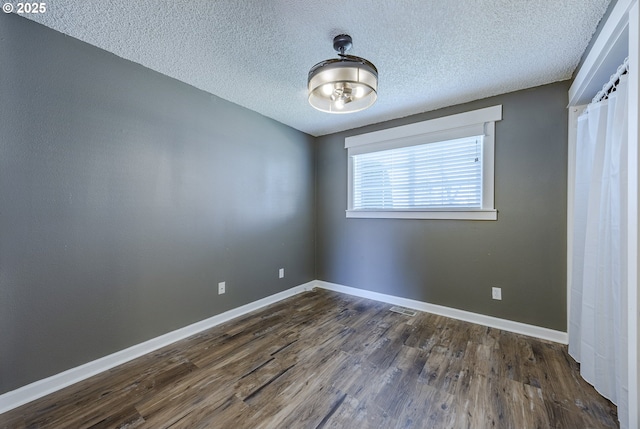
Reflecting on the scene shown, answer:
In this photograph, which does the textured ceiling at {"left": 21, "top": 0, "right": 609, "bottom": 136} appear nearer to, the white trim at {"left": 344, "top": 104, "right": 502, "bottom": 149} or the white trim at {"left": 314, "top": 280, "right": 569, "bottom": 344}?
the white trim at {"left": 344, "top": 104, "right": 502, "bottom": 149}

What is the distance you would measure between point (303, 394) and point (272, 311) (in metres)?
1.38

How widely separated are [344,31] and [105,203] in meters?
2.10

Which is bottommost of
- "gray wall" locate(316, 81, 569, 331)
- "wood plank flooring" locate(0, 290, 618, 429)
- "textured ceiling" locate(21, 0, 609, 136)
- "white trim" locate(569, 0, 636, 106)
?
"wood plank flooring" locate(0, 290, 618, 429)

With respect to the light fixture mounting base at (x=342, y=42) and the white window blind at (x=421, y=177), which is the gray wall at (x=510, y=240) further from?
the light fixture mounting base at (x=342, y=42)

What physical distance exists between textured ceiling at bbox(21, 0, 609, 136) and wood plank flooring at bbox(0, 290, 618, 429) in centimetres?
231

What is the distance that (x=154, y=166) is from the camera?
84.4 inches

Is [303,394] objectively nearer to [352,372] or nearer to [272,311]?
[352,372]

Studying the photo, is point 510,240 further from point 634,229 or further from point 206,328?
point 206,328

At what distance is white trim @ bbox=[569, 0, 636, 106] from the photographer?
4.14ft

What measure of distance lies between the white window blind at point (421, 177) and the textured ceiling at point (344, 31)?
65cm

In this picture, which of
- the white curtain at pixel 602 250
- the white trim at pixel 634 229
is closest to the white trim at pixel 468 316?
the white curtain at pixel 602 250

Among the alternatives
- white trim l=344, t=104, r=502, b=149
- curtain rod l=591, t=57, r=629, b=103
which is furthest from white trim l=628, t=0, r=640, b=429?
white trim l=344, t=104, r=502, b=149

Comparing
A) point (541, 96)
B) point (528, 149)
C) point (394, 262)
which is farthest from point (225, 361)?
point (541, 96)

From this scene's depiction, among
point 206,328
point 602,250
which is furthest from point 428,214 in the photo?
point 206,328
